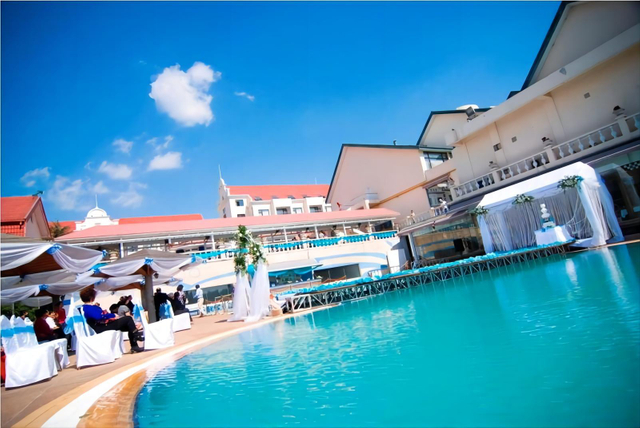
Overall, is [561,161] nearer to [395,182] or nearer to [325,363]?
[395,182]

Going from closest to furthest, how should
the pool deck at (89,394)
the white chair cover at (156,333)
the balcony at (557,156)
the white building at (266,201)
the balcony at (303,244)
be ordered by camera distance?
the pool deck at (89,394)
the white chair cover at (156,333)
the balcony at (557,156)
the balcony at (303,244)
the white building at (266,201)

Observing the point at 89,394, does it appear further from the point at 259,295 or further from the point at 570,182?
the point at 570,182

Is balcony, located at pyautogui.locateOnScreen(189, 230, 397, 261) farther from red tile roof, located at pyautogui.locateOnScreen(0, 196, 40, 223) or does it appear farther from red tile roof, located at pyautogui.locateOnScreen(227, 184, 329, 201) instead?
red tile roof, located at pyautogui.locateOnScreen(227, 184, 329, 201)

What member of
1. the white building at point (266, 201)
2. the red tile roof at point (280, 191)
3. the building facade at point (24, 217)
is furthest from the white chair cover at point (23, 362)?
the red tile roof at point (280, 191)

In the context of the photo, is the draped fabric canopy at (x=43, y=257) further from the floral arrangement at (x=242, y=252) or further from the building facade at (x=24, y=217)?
the building facade at (x=24, y=217)

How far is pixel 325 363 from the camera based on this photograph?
5.26 m

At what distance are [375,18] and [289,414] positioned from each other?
1286 cm

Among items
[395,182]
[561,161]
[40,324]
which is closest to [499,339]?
[40,324]

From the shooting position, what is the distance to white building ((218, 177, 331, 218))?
153 ft

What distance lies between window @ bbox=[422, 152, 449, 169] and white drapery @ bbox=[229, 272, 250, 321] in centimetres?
2037

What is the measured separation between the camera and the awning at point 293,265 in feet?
76.1

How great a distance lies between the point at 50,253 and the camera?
577cm

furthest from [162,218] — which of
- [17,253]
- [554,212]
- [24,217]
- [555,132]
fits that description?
[17,253]

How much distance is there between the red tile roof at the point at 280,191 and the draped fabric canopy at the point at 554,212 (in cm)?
3569
